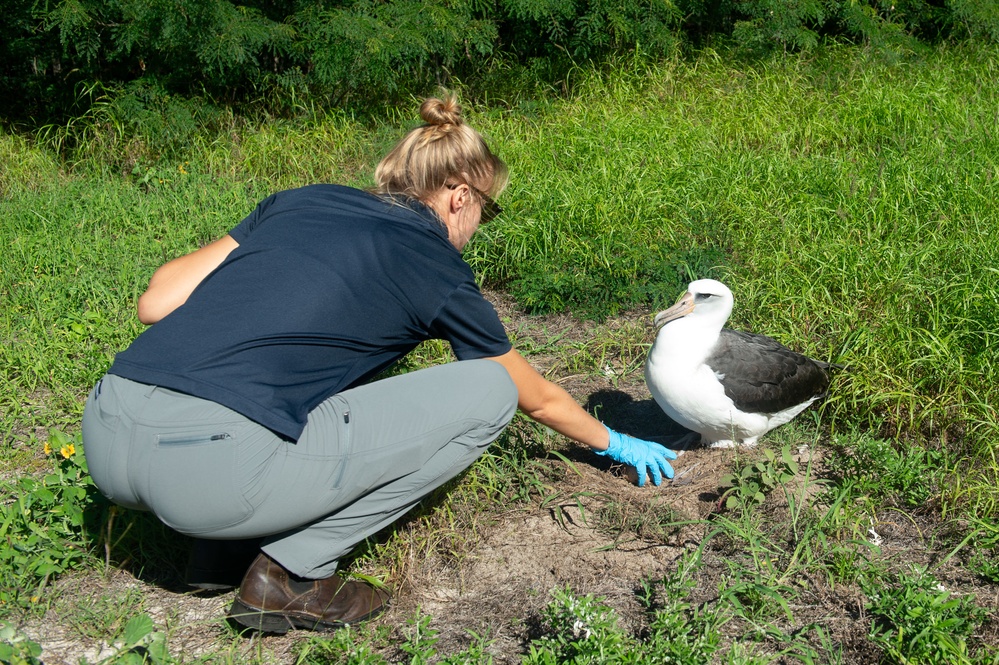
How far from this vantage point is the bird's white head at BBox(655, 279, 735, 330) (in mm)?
3396

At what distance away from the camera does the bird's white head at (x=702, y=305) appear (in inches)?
134

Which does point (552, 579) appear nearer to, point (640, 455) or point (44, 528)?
point (640, 455)

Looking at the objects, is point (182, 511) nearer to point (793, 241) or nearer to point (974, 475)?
point (974, 475)

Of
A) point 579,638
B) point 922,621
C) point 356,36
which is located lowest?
point 579,638

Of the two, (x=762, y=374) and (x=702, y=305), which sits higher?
(x=702, y=305)

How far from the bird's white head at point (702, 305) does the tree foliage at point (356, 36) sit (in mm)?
3719

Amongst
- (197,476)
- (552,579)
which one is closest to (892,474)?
(552,579)

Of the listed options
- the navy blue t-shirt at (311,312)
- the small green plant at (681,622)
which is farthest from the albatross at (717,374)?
the navy blue t-shirt at (311,312)

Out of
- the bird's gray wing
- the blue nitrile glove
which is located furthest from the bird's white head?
the blue nitrile glove

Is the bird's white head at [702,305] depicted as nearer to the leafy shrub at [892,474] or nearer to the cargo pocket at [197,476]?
the leafy shrub at [892,474]

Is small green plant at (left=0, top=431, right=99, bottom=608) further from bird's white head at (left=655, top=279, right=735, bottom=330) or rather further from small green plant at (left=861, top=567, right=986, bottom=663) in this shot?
small green plant at (left=861, top=567, right=986, bottom=663)

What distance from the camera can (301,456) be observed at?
2.30m

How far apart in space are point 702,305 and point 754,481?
720 millimetres

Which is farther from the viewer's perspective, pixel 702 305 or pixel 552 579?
pixel 702 305
